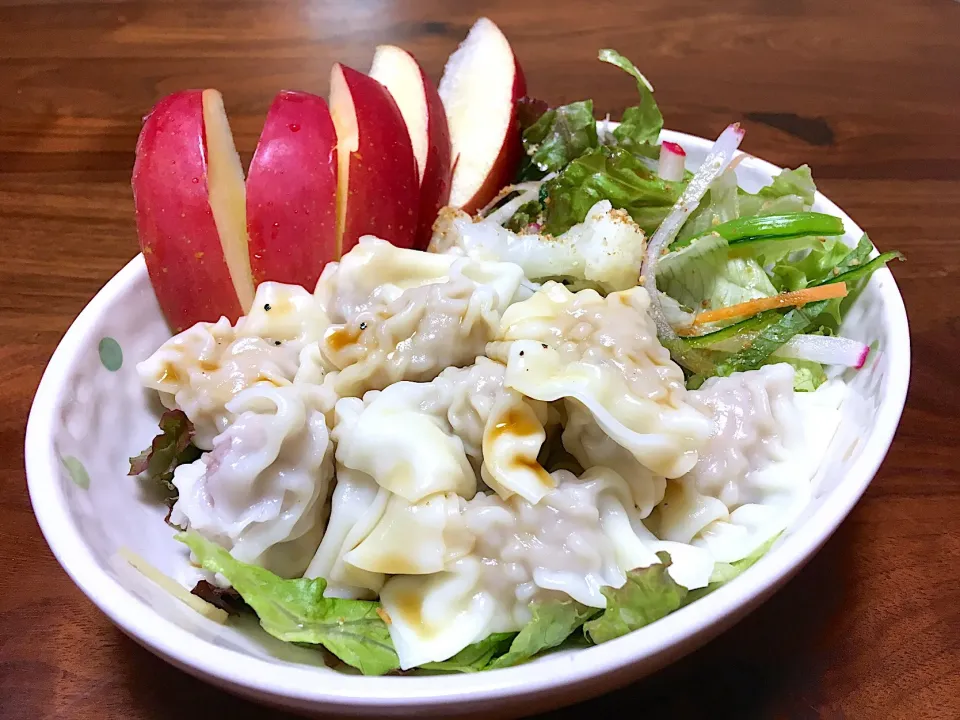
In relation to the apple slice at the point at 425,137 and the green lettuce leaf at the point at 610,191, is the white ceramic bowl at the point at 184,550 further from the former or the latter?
the apple slice at the point at 425,137

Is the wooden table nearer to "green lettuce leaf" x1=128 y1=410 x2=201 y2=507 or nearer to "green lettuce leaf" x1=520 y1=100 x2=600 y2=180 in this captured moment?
"green lettuce leaf" x1=128 y1=410 x2=201 y2=507

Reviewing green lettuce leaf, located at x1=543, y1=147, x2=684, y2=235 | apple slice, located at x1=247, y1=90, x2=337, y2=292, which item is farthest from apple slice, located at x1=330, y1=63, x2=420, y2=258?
green lettuce leaf, located at x1=543, y1=147, x2=684, y2=235

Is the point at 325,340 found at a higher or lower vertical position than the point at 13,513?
higher

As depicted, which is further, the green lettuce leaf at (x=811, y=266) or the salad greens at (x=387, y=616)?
the green lettuce leaf at (x=811, y=266)

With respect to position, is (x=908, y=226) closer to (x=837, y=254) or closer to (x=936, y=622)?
(x=837, y=254)

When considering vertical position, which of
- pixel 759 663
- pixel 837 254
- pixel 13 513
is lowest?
pixel 13 513

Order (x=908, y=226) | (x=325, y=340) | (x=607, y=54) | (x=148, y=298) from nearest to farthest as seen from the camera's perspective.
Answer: (x=325, y=340)
(x=148, y=298)
(x=607, y=54)
(x=908, y=226)

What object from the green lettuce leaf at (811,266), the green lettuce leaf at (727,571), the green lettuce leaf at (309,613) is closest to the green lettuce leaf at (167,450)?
the green lettuce leaf at (309,613)

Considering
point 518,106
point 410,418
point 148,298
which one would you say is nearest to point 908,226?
point 518,106
